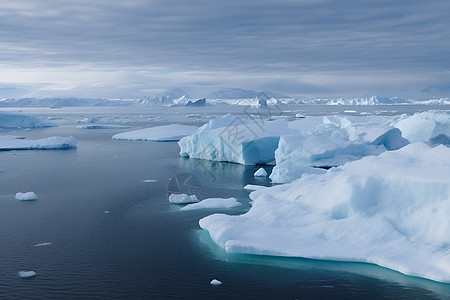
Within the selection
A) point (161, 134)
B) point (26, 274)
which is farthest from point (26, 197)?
point (161, 134)

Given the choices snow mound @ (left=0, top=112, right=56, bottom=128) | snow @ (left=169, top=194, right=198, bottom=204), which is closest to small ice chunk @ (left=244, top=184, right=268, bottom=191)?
snow @ (left=169, top=194, right=198, bottom=204)

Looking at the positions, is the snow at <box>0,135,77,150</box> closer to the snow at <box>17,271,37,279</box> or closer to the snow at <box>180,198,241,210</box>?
the snow at <box>180,198,241,210</box>

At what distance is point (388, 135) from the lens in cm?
2241

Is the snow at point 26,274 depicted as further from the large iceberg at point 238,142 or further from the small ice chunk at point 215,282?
the large iceberg at point 238,142

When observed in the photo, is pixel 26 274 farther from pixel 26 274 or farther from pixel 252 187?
pixel 252 187

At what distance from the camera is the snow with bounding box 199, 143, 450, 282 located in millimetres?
8422

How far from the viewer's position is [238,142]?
2162cm

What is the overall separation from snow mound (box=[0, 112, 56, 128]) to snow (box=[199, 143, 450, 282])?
38.7m

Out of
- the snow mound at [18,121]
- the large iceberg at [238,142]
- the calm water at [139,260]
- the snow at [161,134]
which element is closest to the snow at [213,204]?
the calm water at [139,260]

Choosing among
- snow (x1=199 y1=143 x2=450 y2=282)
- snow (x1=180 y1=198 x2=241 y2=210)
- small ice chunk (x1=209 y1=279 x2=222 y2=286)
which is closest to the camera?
small ice chunk (x1=209 y1=279 x2=222 y2=286)

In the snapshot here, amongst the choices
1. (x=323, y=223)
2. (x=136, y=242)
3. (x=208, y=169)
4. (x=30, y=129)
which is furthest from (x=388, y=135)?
(x=30, y=129)

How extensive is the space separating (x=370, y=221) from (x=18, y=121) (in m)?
42.2

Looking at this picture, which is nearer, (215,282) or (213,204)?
(215,282)

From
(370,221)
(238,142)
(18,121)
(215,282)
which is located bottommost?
(215,282)
